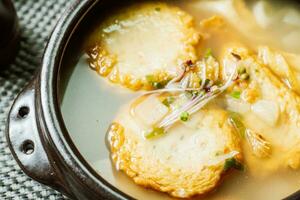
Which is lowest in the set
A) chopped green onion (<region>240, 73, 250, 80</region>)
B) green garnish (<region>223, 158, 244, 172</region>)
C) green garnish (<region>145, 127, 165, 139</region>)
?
green garnish (<region>223, 158, 244, 172</region>)

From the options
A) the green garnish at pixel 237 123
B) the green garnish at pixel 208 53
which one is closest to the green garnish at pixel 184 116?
the green garnish at pixel 237 123

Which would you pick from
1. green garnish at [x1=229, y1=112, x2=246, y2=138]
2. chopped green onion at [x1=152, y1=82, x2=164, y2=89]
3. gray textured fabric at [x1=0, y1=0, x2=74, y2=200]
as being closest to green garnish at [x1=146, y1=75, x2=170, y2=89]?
chopped green onion at [x1=152, y1=82, x2=164, y2=89]

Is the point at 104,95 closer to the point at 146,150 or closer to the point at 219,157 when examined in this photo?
the point at 146,150

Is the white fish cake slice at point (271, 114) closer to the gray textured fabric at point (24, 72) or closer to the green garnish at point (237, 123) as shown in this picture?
the green garnish at point (237, 123)

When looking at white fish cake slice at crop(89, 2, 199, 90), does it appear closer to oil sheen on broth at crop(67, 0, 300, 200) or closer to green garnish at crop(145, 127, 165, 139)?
oil sheen on broth at crop(67, 0, 300, 200)

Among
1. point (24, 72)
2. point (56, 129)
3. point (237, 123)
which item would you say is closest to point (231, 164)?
point (237, 123)

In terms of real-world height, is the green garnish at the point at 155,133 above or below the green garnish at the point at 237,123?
above

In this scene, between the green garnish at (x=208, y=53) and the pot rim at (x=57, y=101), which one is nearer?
the pot rim at (x=57, y=101)
